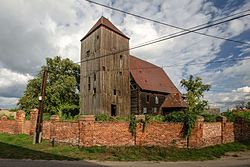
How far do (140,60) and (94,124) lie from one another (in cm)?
2795

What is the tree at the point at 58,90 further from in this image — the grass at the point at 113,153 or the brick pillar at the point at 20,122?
the grass at the point at 113,153

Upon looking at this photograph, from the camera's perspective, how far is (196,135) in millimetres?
17000

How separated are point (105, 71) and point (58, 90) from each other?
1478cm

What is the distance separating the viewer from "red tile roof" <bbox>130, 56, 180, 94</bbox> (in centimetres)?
3863

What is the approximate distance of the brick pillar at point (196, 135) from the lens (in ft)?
55.5

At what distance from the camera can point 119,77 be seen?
1315 inches

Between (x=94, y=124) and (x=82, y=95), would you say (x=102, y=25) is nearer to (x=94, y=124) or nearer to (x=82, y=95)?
(x=82, y=95)

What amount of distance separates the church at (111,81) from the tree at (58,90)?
9.98 meters

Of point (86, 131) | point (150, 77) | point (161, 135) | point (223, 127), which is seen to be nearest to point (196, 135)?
point (161, 135)

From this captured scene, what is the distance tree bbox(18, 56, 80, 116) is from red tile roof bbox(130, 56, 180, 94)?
1191cm

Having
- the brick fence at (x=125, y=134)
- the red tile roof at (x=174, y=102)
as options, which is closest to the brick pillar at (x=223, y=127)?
the brick fence at (x=125, y=134)

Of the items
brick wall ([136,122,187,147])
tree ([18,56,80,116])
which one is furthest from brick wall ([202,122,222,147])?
tree ([18,56,80,116])

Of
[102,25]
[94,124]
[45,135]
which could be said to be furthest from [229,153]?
[102,25]

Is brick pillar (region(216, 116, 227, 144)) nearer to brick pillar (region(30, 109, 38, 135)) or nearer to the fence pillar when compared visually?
the fence pillar
